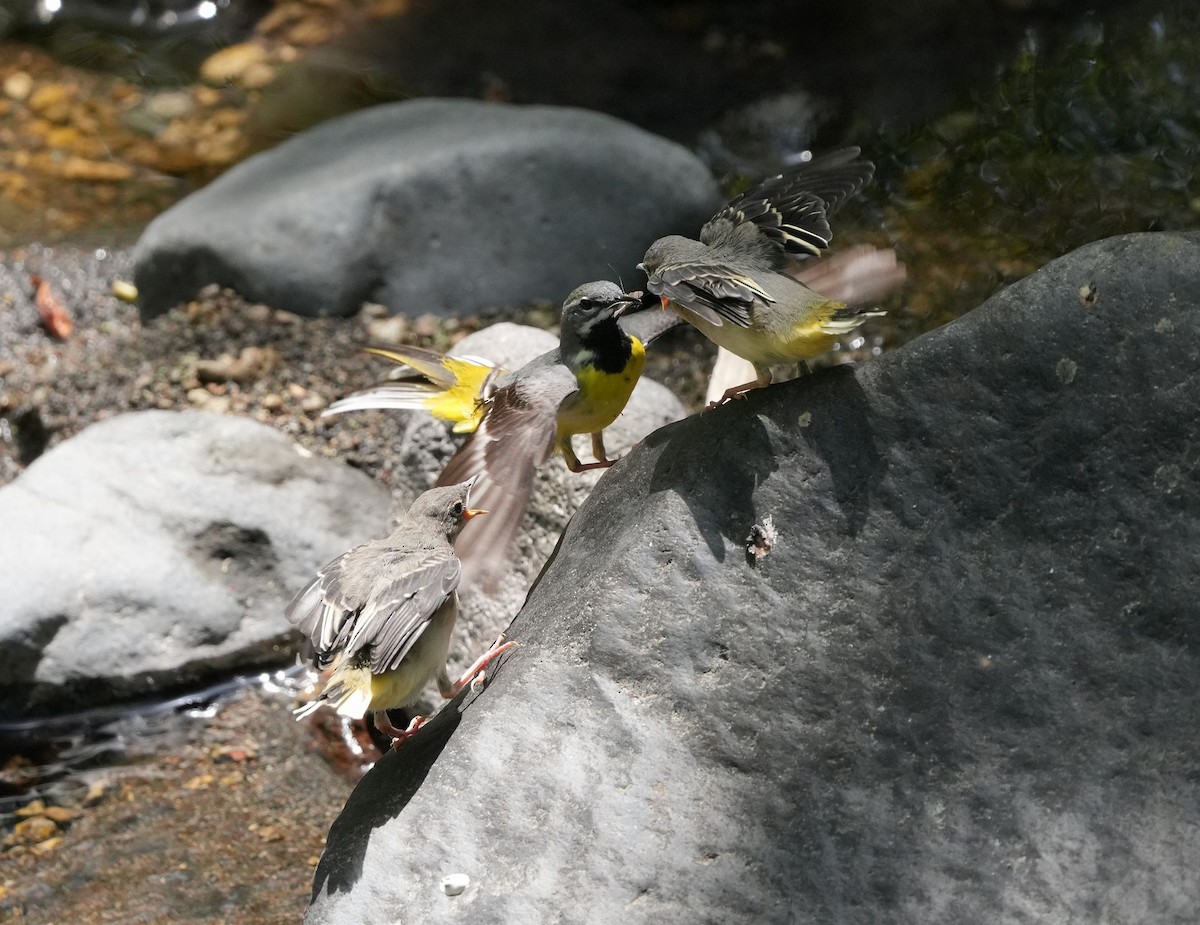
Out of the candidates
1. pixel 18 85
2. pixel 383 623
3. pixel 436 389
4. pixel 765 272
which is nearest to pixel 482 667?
pixel 383 623

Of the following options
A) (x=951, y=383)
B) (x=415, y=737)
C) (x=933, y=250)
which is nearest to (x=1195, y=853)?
(x=951, y=383)

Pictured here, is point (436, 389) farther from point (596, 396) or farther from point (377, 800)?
point (377, 800)

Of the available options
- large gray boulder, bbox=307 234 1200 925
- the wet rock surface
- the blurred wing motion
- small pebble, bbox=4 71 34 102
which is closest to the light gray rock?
the wet rock surface

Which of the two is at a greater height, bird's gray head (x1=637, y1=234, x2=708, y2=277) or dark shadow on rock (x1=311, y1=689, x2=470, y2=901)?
bird's gray head (x1=637, y1=234, x2=708, y2=277)

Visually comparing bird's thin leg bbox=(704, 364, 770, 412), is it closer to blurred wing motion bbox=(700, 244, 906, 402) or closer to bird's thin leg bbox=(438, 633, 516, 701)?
blurred wing motion bbox=(700, 244, 906, 402)

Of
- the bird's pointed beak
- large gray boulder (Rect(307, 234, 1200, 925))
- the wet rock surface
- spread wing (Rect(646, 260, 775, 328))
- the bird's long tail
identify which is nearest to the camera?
large gray boulder (Rect(307, 234, 1200, 925))

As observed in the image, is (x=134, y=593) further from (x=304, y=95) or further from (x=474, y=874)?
(x=304, y=95)

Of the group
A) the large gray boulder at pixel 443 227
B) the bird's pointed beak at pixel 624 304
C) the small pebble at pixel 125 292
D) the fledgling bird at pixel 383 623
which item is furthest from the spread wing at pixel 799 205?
the small pebble at pixel 125 292
